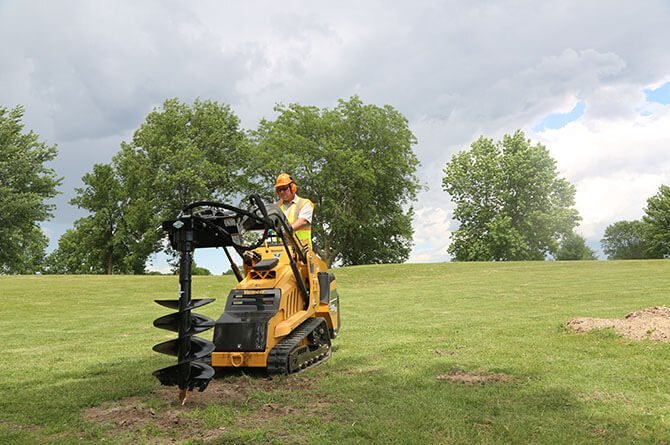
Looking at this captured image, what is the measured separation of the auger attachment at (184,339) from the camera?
5.74 meters

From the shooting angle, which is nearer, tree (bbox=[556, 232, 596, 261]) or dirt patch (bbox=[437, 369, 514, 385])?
dirt patch (bbox=[437, 369, 514, 385])

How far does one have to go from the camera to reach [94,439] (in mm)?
4961

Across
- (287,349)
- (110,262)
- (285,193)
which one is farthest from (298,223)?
(110,262)

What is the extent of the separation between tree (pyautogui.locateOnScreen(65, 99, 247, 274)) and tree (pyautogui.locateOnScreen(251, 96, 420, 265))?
3381mm

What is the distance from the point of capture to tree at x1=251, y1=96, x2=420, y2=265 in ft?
146

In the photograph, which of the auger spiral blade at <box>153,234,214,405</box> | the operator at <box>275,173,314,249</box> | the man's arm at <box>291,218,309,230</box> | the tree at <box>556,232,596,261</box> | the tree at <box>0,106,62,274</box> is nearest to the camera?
the auger spiral blade at <box>153,234,214,405</box>

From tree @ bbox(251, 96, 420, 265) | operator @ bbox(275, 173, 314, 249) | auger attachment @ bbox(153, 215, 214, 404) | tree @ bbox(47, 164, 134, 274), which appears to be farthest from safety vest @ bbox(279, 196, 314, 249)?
tree @ bbox(47, 164, 134, 274)

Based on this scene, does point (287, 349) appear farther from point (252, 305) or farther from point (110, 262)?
point (110, 262)

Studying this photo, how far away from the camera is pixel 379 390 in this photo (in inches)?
253

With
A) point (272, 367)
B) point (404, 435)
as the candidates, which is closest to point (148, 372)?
point (272, 367)

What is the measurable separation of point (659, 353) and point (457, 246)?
45.8 m

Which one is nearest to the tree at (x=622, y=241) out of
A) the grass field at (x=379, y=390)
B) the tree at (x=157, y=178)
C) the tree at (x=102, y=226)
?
the tree at (x=157, y=178)

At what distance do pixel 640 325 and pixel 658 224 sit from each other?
185ft

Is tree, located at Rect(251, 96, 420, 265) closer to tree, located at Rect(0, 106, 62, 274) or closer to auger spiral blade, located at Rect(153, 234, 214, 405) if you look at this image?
tree, located at Rect(0, 106, 62, 274)
